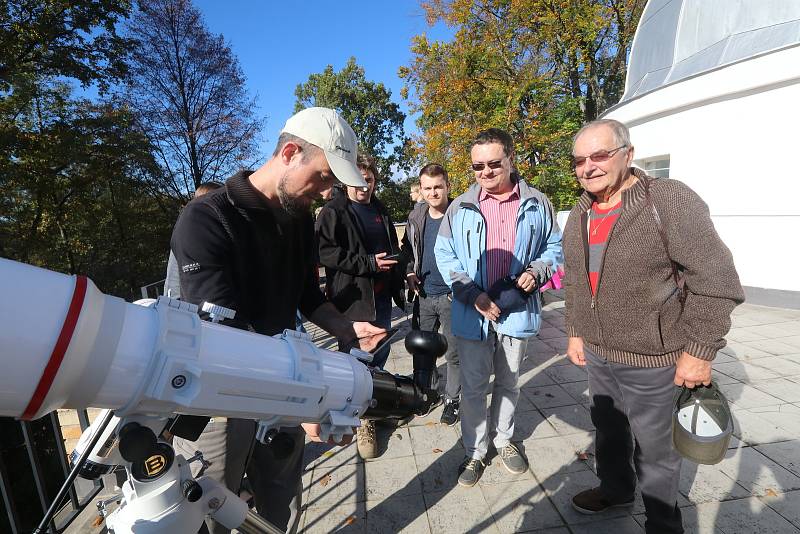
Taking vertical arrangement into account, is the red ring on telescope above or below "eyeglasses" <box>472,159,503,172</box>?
below

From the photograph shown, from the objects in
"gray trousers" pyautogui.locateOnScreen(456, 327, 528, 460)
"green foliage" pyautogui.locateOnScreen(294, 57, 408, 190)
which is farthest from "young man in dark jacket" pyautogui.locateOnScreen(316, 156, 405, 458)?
"green foliage" pyautogui.locateOnScreen(294, 57, 408, 190)

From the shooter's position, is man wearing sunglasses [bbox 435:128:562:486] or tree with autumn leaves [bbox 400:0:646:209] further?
tree with autumn leaves [bbox 400:0:646:209]

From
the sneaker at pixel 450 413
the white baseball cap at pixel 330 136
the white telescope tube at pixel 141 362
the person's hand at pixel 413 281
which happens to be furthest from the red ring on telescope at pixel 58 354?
the person's hand at pixel 413 281

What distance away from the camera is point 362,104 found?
32.2 metres

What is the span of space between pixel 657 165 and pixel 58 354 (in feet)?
35.2

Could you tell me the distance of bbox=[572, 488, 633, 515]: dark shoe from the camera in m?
2.40

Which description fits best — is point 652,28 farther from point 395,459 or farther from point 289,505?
point 289,505

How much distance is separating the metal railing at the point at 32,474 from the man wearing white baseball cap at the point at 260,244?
118 centimetres

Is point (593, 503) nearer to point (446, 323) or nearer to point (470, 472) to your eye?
point (470, 472)

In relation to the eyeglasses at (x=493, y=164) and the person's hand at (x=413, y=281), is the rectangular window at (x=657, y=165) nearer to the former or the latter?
the person's hand at (x=413, y=281)

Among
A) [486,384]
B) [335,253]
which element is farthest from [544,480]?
[335,253]

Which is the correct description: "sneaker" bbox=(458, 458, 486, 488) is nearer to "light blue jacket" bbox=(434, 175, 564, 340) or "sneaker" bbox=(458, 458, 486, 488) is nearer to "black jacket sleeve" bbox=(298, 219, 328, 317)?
"light blue jacket" bbox=(434, 175, 564, 340)

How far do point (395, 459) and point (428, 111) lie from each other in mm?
18702

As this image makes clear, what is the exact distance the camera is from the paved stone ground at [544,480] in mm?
2354
